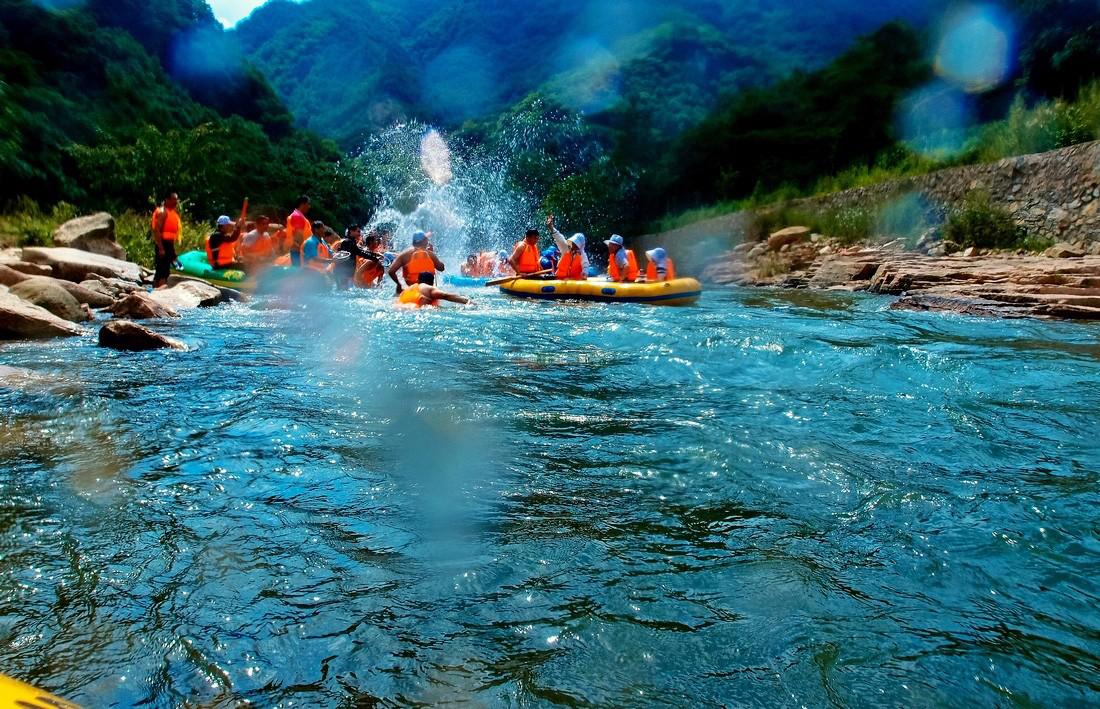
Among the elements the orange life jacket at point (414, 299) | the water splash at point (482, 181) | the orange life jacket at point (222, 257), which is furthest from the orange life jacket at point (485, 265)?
the water splash at point (482, 181)

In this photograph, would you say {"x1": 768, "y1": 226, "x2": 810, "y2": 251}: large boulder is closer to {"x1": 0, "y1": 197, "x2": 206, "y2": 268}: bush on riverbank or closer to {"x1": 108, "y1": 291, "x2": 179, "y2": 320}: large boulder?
{"x1": 0, "y1": 197, "x2": 206, "y2": 268}: bush on riverbank

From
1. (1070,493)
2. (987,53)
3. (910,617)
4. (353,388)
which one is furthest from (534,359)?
(987,53)

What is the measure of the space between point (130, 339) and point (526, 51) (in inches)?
3119

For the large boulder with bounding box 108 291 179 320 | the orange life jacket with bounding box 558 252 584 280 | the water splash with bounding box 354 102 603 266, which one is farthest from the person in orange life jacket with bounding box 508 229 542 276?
the water splash with bounding box 354 102 603 266

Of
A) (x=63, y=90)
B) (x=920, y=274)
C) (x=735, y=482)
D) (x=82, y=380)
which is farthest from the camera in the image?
(x=63, y=90)

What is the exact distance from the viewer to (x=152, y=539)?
267 cm

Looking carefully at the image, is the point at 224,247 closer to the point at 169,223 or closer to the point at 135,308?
the point at 169,223

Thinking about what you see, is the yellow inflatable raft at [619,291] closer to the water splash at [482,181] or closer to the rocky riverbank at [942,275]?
the rocky riverbank at [942,275]

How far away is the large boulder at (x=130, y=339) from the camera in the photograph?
21.0 feet

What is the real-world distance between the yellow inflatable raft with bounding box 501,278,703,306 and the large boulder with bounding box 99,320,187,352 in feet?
21.0

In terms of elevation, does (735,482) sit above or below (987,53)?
below

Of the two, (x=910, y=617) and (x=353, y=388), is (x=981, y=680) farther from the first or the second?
(x=353, y=388)

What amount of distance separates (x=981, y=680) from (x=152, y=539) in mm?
2590

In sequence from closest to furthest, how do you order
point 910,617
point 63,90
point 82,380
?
1. point 910,617
2. point 82,380
3. point 63,90
